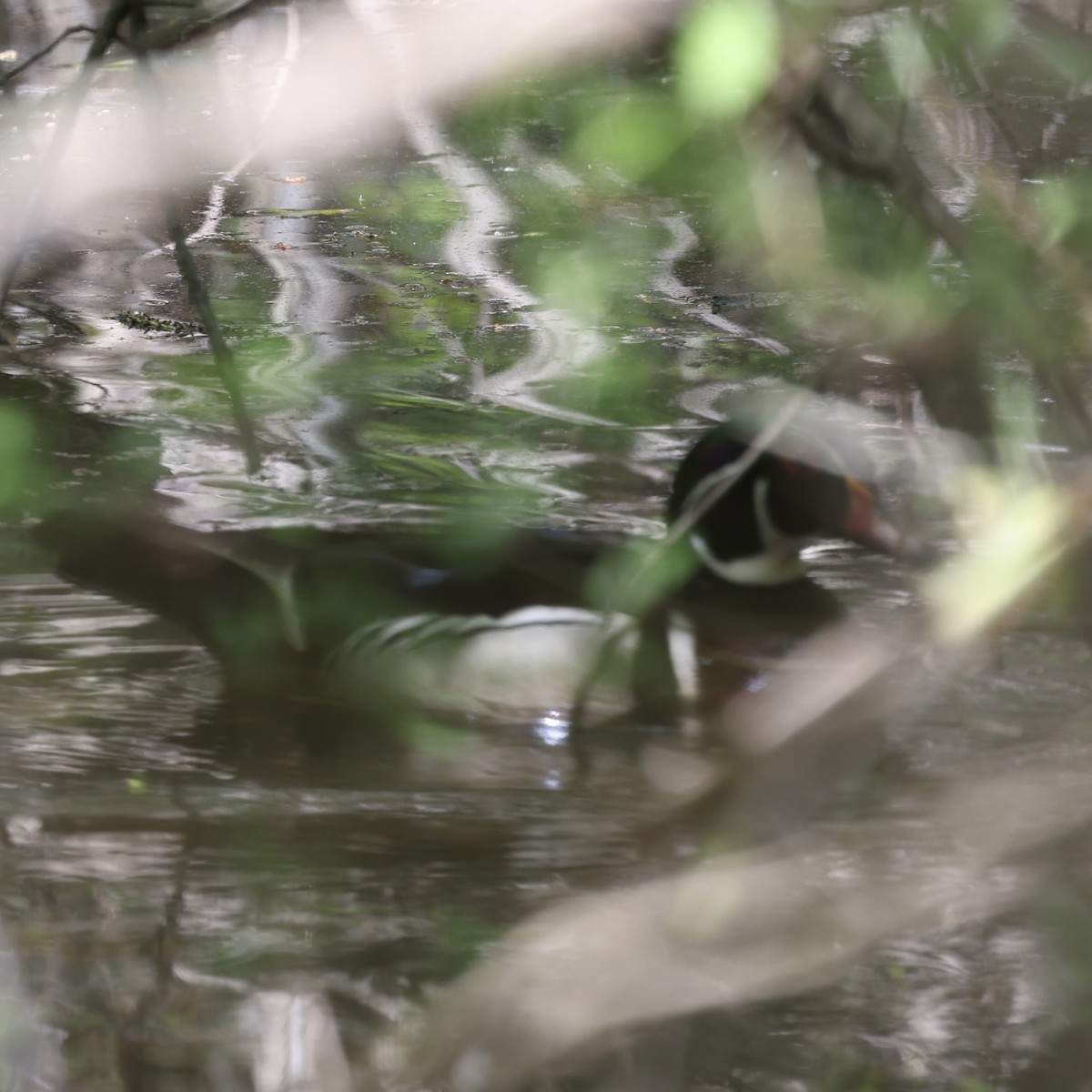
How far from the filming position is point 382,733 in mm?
3199

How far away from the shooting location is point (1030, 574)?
7.47 feet

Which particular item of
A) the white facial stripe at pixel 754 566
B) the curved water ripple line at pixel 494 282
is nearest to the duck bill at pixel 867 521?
the white facial stripe at pixel 754 566

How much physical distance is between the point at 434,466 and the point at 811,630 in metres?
1.20

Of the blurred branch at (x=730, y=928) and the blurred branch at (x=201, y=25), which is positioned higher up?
the blurred branch at (x=201, y=25)

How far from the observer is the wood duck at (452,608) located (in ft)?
10.4

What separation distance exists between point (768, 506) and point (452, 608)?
79 centimetres

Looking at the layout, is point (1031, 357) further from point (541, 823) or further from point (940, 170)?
point (940, 170)

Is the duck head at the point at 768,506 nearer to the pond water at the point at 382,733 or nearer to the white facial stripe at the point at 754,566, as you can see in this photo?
the white facial stripe at the point at 754,566

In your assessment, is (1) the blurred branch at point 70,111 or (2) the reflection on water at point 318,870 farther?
(1) the blurred branch at point 70,111

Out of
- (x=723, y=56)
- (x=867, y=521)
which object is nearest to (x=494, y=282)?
(x=867, y=521)

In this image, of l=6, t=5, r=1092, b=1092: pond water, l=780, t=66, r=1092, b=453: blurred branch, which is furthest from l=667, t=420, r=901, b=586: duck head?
l=780, t=66, r=1092, b=453: blurred branch

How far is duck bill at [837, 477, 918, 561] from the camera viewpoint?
3350 millimetres

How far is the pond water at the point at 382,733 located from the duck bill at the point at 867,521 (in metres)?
0.12

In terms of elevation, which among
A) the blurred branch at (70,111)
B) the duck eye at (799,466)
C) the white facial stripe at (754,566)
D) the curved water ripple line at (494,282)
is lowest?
the white facial stripe at (754,566)
